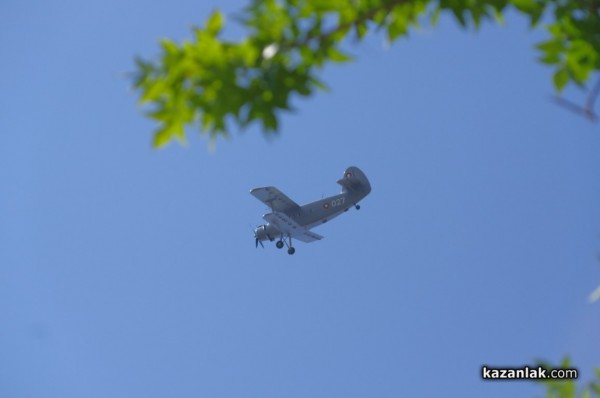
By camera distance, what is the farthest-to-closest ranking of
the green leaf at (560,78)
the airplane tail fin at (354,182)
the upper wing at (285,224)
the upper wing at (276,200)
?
the airplane tail fin at (354,182), the upper wing at (276,200), the upper wing at (285,224), the green leaf at (560,78)

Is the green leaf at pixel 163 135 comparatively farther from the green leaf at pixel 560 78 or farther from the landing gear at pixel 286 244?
the landing gear at pixel 286 244

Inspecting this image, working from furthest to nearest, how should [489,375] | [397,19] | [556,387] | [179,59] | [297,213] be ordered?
1. [297,213]
2. [489,375]
3. [556,387]
4. [397,19]
5. [179,59]

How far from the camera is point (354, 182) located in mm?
38344

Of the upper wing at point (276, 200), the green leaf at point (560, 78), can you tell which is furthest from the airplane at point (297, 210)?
the green leaf at point (560, 78)

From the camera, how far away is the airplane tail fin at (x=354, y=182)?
3816 cm

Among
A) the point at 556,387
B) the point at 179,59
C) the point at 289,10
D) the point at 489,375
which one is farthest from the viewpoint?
the point at 489,375

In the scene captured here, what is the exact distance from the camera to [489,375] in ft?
20.2

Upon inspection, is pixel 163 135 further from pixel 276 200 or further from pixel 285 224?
pixel 276 200

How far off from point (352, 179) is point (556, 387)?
3569 cm

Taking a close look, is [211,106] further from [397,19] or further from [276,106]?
[397,19]

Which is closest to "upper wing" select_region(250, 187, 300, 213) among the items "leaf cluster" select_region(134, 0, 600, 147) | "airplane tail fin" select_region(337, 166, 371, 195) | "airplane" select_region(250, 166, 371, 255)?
"airplane" select_region(250, 166, 371, 255)

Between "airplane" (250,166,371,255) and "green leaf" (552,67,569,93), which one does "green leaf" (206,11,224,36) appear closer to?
"green leaf" (552,67,569,93)

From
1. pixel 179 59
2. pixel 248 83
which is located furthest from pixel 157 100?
pixel 248 83

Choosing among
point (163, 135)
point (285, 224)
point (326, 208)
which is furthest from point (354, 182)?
point (163, 135)
